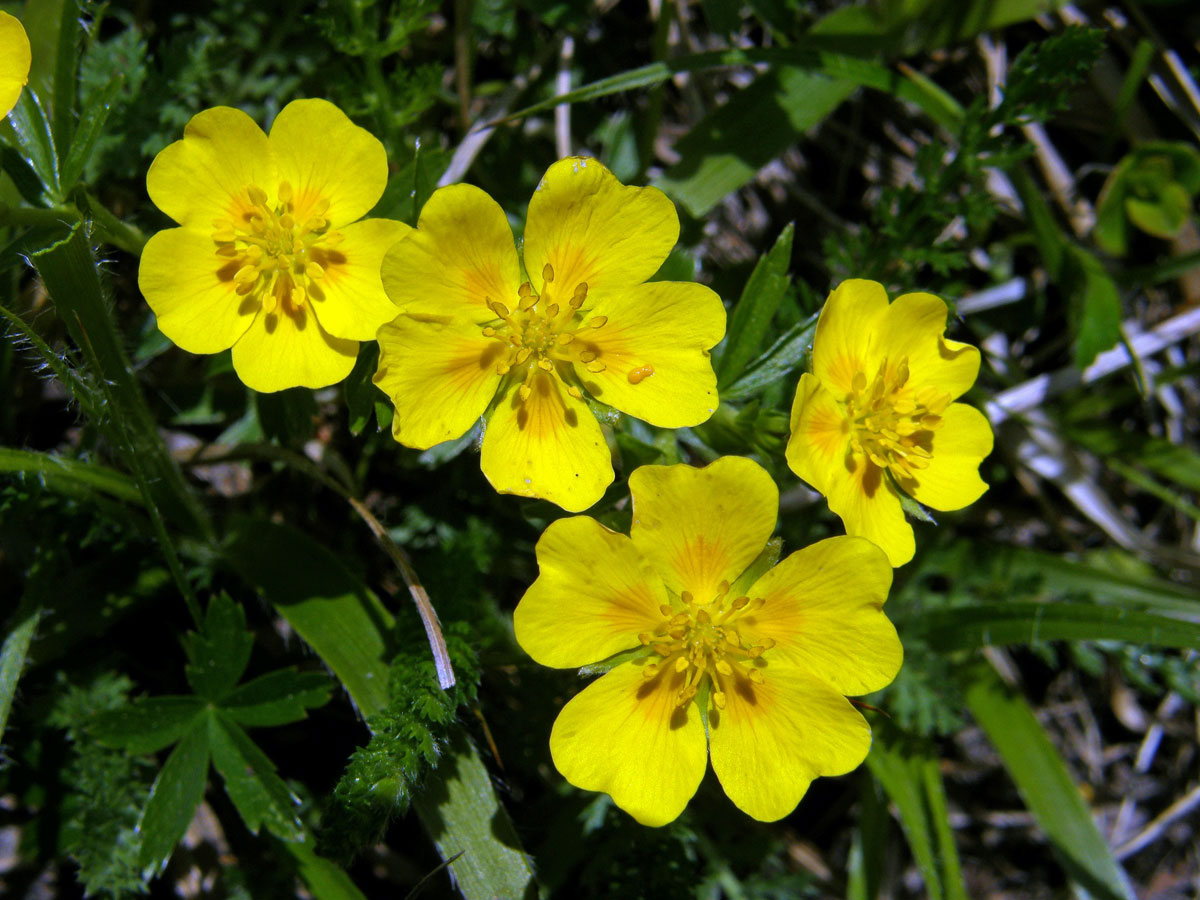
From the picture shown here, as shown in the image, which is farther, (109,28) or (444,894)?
(109,28)

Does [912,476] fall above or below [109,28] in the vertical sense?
below

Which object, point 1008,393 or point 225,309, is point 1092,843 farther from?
point 225,309

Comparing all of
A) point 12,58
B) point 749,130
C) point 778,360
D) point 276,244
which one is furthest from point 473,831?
point 749,130

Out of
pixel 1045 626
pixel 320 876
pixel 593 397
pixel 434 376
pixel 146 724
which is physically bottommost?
pixel 320 876

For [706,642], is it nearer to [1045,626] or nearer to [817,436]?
[817,436]

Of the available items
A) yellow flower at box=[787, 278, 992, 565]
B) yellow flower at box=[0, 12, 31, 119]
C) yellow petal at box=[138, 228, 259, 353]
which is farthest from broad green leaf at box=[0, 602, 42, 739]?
yellow flower at box=[787, 278, 992, 565]

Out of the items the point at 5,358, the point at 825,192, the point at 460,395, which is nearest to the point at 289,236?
the point at 460,395
